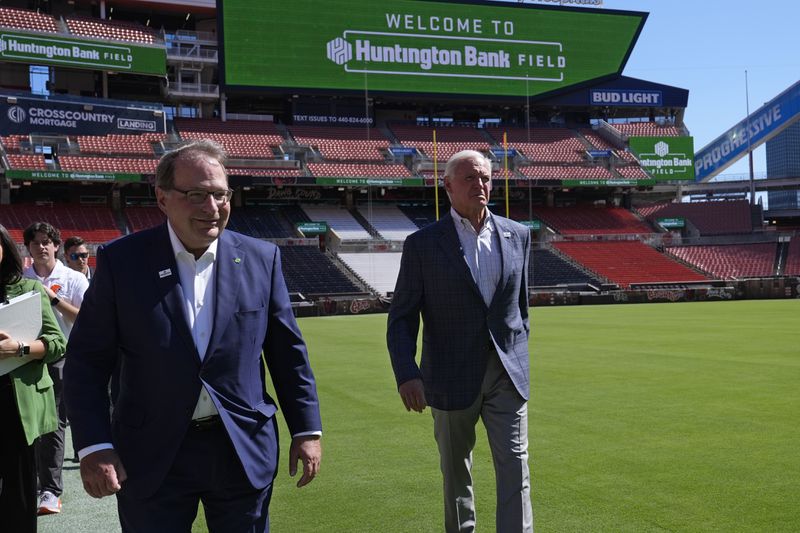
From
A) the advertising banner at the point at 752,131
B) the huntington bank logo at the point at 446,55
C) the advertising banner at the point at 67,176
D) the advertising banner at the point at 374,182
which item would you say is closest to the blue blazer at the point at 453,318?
the advertising banner at the point at 67,176

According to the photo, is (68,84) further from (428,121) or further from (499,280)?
(499,280)

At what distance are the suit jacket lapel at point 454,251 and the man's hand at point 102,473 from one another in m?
2.18

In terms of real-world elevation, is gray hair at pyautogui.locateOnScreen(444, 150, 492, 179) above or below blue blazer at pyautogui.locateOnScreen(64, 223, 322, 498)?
above

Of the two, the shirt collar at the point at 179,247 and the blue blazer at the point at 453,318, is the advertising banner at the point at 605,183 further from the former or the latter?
Answer: the shirt collar at the point at 179,247

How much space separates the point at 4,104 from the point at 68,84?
765cm

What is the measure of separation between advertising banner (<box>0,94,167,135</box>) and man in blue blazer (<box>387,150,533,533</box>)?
4268 cm

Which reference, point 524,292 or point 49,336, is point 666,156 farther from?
point 49,336

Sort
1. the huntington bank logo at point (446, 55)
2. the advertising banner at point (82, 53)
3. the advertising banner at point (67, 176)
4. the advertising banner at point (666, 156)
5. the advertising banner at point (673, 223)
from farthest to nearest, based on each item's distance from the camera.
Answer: the advertising banner at point (666, 156) < the advertising banner at point (673, 223) < the huntington bank logo at point (446, 55) < the advertising banner at point (82, 53) < the advertising banner at point (67, 176)

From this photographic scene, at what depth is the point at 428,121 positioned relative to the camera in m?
59.1

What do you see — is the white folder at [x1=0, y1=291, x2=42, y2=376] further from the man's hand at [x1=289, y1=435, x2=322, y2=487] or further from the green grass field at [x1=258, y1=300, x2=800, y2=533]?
the green grass field at [x1=258, y1=300, x2=800, y2=533]

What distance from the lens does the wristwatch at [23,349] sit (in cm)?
420

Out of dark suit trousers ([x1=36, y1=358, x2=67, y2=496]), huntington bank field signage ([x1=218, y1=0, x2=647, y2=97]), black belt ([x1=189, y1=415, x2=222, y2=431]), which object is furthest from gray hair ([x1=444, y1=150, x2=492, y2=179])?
huntington bank field signage ([x1=218, y1=0, x2=647, y2=97])

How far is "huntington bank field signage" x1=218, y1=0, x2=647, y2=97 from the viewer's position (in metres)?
50.0

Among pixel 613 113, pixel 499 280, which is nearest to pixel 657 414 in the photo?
pixel 499 280
